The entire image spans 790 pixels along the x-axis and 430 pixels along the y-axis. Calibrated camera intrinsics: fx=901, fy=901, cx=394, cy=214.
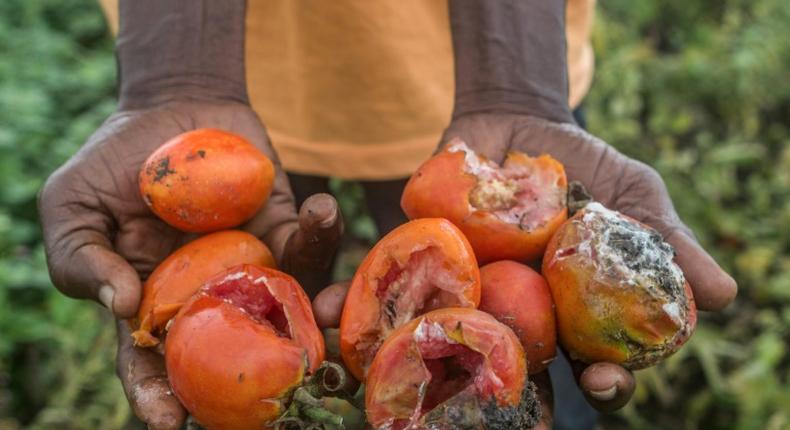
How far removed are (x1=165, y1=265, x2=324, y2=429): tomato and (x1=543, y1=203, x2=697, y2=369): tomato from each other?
0.50 metres

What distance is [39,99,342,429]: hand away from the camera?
1.83 meters

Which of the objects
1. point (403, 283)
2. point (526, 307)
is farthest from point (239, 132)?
point (526, 307)

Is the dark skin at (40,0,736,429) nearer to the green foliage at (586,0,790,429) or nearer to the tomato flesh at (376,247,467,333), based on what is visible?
the tomato flesh at (376,247,467,333)

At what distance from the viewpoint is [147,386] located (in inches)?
70.5

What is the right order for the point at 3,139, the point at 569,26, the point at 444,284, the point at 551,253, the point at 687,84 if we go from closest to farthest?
1. the point at 444,284
2. the point at 551,253
3. the point at 569,26
4. the point at 3,139
5. the point at 687,84

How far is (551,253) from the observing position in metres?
1.85

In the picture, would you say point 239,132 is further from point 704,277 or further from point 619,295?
point 704,277

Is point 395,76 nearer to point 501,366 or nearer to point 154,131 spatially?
point 154,131

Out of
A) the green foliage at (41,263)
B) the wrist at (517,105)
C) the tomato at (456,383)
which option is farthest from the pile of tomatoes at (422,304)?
the green foliage at (41,263)

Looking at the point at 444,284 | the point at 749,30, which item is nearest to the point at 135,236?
the point at 444,284

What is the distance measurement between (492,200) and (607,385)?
51 cm

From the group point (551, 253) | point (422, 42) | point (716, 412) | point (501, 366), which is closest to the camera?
point (501, 366)

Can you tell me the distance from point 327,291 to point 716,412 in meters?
2.15


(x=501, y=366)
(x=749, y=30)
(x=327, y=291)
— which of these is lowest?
(x=749, y=30)
